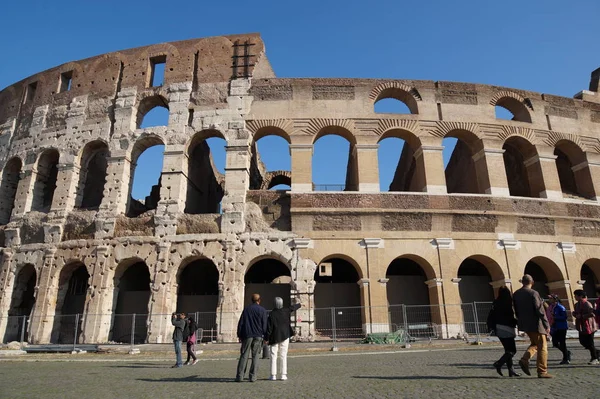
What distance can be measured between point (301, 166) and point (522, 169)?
10.8 meters

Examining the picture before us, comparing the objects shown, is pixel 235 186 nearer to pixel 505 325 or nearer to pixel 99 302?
pixel 99 302

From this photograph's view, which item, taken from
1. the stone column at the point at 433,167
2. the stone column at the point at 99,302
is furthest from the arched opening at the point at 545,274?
the stone column at the point at 99,302

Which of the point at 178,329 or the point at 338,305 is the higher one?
the point at 338,305

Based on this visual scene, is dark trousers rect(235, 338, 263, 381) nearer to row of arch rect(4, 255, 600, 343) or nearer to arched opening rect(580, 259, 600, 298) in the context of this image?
row of arch rect(4, 255, 600, 343)

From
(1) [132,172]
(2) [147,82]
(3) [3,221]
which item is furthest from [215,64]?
(3) [3,221]

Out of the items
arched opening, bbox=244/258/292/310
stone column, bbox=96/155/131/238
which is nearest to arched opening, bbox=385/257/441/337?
arched opening, bbox=244/258/292/310

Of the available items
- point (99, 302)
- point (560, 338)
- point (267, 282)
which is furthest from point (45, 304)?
point (560, 338)

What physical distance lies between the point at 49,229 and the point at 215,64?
9662mm

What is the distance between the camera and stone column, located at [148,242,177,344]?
13734 mm

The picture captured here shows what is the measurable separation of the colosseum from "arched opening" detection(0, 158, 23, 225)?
0.08m

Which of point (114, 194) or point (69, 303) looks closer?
point (114, 194)

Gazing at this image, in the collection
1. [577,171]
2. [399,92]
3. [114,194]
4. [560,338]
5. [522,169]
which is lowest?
[560,338]

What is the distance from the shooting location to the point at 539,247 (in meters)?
15.3

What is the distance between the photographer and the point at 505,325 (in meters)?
5.64
